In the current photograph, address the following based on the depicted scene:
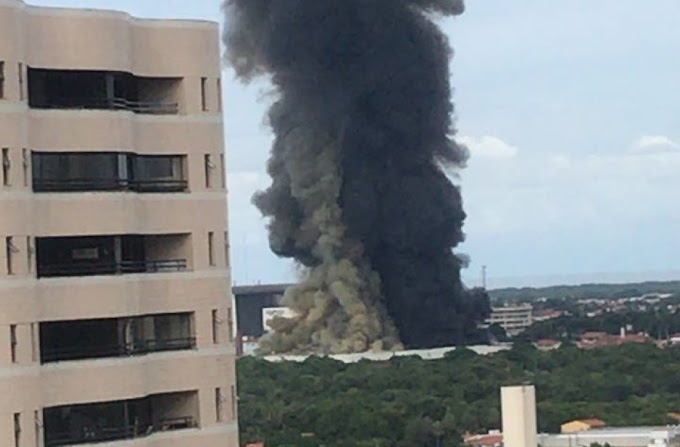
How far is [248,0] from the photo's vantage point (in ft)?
314

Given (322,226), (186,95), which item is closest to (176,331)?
(186,95)

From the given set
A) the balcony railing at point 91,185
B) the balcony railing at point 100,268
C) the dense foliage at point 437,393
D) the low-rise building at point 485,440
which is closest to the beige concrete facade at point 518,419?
the balcony railing at point 100,268

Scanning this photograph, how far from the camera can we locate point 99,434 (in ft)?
49.6

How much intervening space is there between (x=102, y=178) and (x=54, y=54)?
38.6 inches

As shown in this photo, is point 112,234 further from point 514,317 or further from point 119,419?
point 514,317

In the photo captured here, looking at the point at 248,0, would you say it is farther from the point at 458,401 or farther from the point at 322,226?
the point at 458,401

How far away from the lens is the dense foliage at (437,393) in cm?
6028

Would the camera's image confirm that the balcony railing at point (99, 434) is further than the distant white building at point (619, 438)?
No

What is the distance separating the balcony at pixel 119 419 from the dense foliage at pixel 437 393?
3903cm

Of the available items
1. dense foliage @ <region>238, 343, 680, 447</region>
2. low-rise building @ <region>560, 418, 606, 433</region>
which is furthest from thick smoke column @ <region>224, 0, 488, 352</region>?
low-rise building @ <region>560, 418, 606, 433</region>

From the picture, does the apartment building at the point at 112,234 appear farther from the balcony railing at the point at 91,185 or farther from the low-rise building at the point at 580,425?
the low-rise building at the point at 580,425

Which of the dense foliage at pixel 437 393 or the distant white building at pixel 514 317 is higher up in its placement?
the distant white building at pixel 514 317

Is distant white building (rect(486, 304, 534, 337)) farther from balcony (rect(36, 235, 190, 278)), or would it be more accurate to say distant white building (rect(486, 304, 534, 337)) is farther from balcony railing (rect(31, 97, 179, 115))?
balcony railing (rect(31, 97, 179, 115))

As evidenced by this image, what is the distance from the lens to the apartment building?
568 inches
